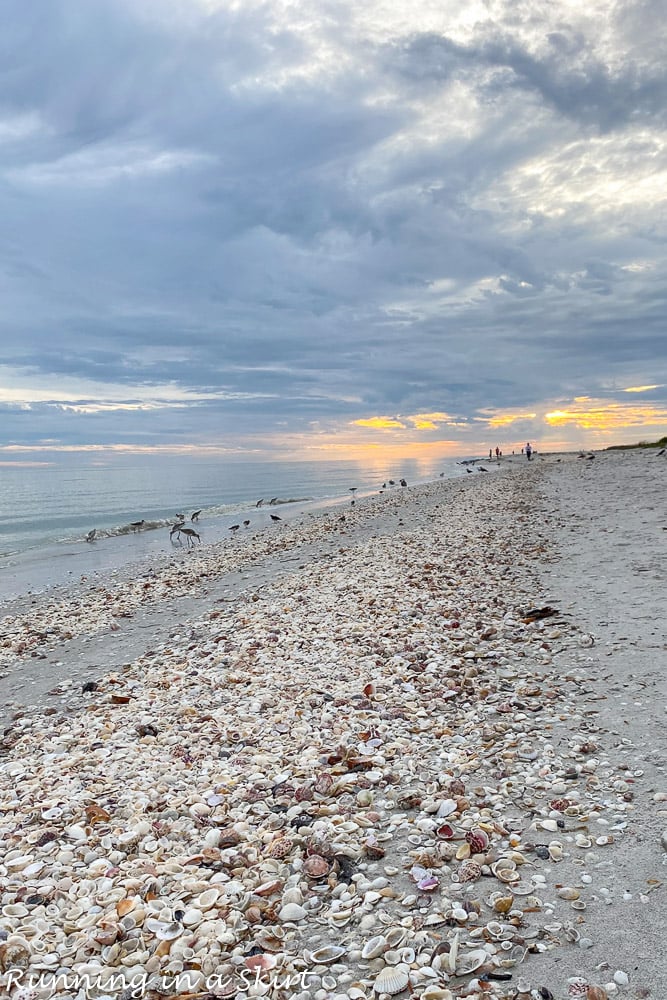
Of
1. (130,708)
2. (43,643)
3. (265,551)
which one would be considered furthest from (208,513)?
(130,708)

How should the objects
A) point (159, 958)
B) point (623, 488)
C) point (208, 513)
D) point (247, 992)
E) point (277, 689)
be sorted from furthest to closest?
point (208, 513) → point (623, 488) → point (277, 689) → point (159, 958) → point (247, 992)

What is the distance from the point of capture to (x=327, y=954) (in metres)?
3.13

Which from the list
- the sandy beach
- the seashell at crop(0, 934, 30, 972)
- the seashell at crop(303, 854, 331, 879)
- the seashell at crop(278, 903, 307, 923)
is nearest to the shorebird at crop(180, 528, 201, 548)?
the sandy beach

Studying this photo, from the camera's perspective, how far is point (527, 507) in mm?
24078

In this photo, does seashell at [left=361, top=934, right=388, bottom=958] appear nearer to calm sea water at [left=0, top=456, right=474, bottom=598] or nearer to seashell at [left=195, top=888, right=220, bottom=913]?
seashell at [left=195, top=888, right=220, bottom=913]

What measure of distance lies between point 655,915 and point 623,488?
89.6ft

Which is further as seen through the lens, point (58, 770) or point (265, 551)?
point (265, 551)

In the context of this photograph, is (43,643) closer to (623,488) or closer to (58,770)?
(58,770)

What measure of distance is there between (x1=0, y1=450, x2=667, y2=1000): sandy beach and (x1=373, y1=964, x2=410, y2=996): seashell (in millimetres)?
18

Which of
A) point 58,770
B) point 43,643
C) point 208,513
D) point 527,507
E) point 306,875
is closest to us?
point 306,875

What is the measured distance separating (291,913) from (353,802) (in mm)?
1212

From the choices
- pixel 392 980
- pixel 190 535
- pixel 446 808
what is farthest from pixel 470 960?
pixel 190 535

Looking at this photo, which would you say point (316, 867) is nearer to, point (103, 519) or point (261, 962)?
point (261, 962)

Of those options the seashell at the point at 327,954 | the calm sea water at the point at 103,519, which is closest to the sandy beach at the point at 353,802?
the seashell at the point at 327,954
